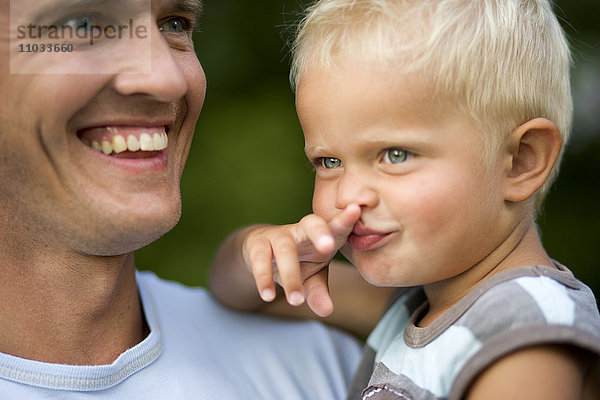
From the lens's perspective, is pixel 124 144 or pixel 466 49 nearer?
pixel 466 49

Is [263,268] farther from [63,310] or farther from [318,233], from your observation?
[63,310]

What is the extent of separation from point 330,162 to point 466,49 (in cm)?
45

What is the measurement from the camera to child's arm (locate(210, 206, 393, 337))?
69.9 inches

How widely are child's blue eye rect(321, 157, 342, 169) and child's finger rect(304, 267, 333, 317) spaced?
0.98ft

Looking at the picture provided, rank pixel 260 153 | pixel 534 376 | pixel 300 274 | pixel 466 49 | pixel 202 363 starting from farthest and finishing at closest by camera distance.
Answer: pixel 260 153
pixel 202 363
pixel 300 274
pixel 466 49
pixel 534 376

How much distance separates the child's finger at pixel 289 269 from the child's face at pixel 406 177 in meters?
0.15

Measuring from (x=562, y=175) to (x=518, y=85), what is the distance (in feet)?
9.10

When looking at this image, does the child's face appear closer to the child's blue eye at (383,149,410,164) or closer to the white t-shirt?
the child's blue eye at (383,149,410,164)

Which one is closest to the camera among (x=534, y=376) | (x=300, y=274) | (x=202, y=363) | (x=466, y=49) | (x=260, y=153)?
(x=534, y=376)

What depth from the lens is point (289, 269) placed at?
179cm

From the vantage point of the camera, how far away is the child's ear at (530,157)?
5.92ft

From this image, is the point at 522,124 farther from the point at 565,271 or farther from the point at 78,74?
the point at 78,74

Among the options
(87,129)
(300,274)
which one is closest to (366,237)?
(300,274)

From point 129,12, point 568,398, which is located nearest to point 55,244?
point 129,12
